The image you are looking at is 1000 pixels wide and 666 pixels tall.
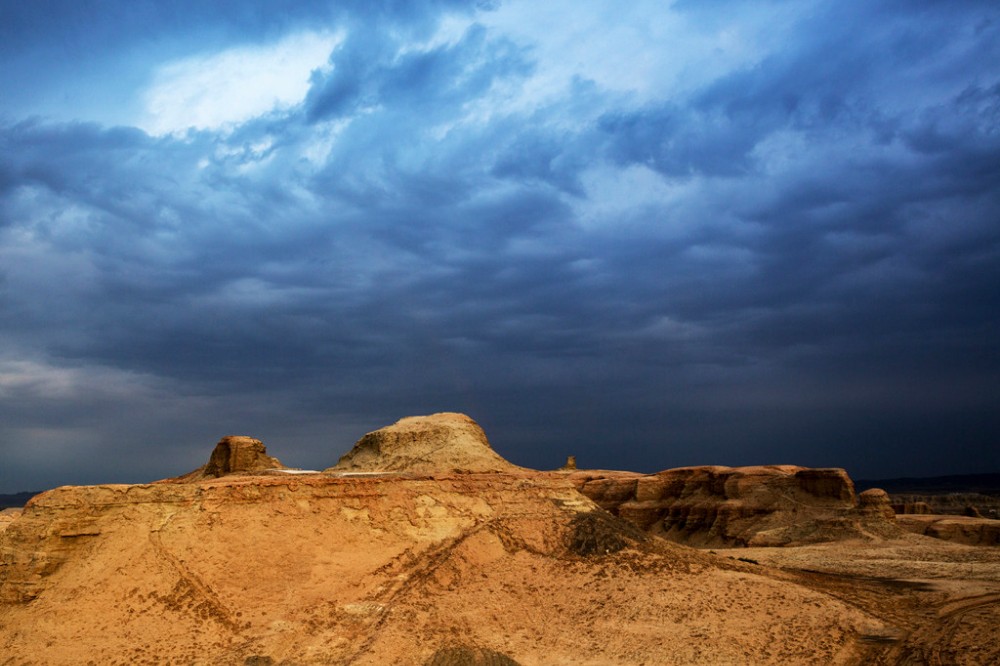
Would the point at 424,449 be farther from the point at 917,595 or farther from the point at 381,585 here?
the point at 917,595

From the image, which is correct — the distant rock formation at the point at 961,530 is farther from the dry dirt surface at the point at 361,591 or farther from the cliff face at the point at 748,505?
the dry dirt surface at the point at 361,591

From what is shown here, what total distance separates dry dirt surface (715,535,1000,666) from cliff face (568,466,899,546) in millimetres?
7085

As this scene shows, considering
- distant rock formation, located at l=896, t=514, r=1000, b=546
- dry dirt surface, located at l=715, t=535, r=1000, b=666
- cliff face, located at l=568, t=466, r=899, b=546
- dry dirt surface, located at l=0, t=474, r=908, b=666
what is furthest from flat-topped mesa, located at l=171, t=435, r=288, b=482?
distant rock formation, located at l=896, t=514, r=1000, b=546

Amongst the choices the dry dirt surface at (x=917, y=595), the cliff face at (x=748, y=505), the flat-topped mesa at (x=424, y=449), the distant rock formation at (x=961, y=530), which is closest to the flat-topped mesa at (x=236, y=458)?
the flat-topped mesa at (x=424, y=449)

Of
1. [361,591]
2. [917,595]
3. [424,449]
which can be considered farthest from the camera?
[424,449]

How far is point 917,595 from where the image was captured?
79.0 ft

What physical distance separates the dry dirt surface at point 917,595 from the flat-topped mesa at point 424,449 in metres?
18.2

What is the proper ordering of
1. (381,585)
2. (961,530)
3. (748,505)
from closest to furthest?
(381,585)
(748,505)
(961,530)

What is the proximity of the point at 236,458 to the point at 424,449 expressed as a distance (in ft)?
47.8

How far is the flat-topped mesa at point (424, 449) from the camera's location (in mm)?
48531

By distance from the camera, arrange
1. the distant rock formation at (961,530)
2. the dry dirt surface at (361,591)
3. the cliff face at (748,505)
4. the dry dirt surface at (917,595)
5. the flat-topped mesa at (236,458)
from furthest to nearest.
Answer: the distant rock formation at (961,530) → the cliff face at (748,505) → the flat-topped mesa at (236,458) → the dry dirt surface at (917,595) → the dry dirt surface at (361,591)

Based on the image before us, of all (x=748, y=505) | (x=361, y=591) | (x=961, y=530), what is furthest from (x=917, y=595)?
(x=961, y=530)

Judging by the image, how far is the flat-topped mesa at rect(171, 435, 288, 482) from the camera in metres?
38.1

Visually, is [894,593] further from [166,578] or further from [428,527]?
[166,578]
